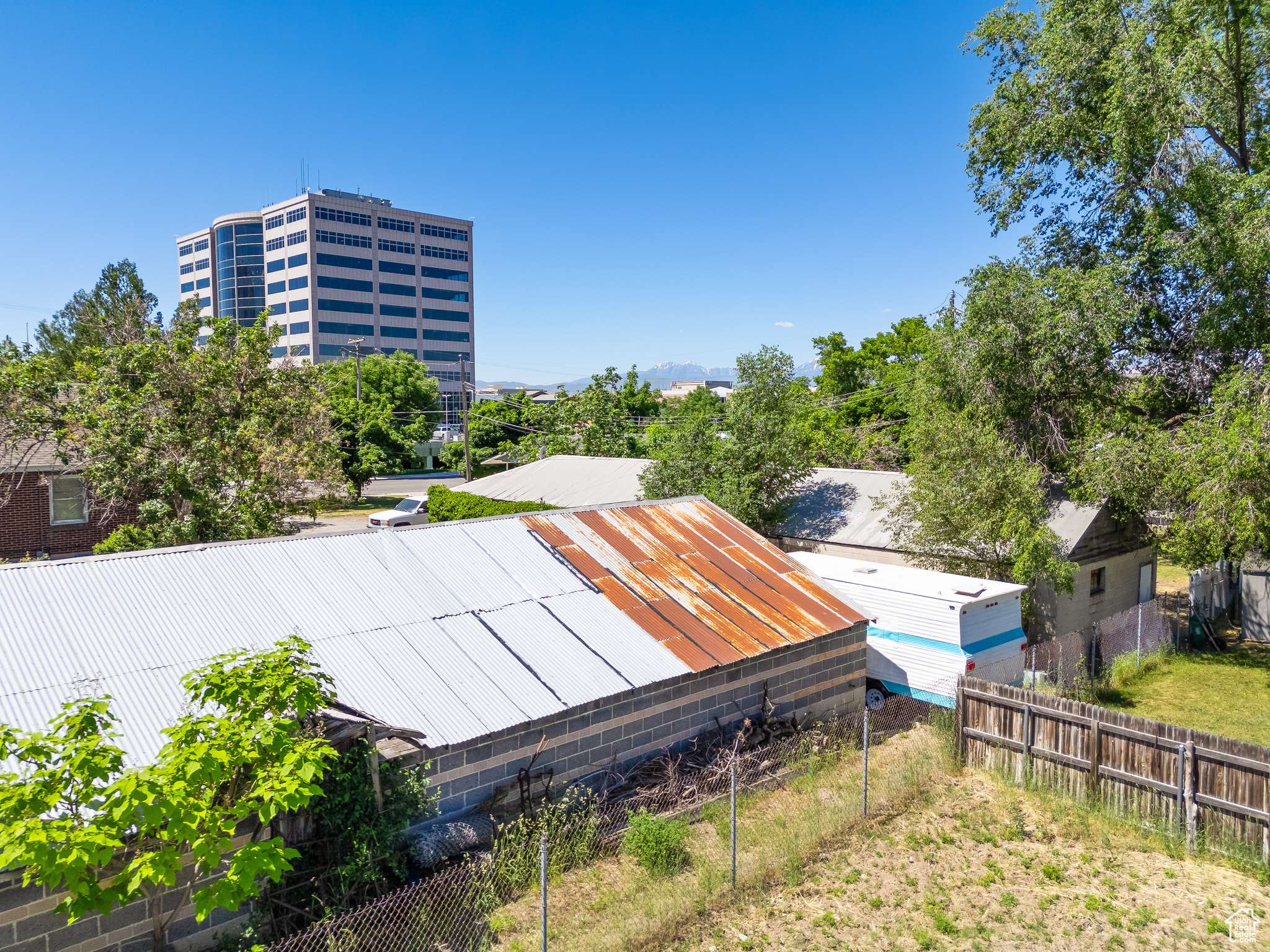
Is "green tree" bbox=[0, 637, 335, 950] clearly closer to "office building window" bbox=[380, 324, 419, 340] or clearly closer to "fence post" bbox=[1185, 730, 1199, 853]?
"fence post" bbox=[1185, 730, 1199, 853]

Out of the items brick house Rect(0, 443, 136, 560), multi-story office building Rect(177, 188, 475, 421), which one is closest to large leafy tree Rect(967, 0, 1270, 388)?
brick house Rect(0, 443, 136, 560)

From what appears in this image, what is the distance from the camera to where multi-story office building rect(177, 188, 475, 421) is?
104 metres

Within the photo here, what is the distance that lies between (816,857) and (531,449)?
37.0 m

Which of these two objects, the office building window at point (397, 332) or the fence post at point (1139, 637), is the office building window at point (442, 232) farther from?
the fence post at point (1139, 637)

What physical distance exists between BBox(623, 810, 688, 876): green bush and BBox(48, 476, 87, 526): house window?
2058cm

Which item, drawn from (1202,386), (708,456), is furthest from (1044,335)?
(708,456)

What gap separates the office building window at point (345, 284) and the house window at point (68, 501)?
88.3 m

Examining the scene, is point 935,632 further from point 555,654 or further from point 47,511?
point 47,511

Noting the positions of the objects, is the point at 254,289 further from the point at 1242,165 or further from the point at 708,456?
the point at 1242,165

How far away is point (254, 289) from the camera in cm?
11125

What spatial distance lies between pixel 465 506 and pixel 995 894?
23.9 meters

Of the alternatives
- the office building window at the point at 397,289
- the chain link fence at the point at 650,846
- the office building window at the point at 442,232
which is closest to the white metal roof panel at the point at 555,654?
the chain link fence at the point at 650,846

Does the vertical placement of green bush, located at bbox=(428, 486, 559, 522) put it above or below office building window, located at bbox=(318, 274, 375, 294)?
below

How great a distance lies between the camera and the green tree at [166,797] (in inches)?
216
